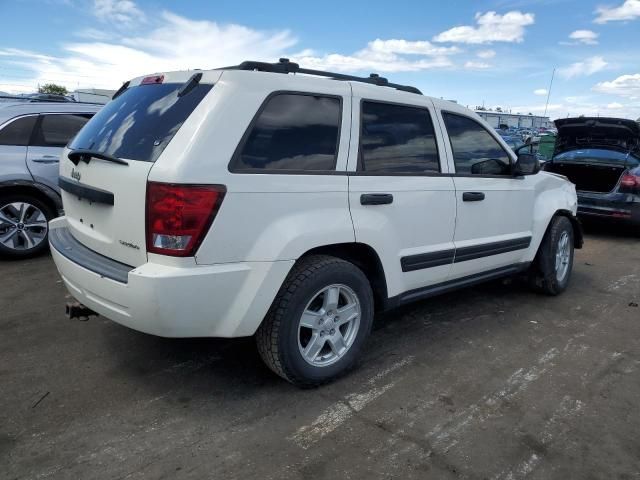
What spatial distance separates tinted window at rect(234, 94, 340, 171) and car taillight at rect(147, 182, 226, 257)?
247 mm

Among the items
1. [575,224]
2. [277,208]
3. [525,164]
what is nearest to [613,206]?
[575,224]

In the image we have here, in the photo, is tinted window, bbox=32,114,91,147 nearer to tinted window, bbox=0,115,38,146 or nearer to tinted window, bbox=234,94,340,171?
A: tinted window, bbox=0,115,38,146

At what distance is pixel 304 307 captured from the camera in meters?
2.78

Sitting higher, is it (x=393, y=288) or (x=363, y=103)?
(x=363, y=103)

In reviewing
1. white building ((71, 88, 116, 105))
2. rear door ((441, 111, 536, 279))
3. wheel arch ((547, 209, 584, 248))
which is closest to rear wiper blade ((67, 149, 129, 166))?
rear door ((441, 111, 536, 279))

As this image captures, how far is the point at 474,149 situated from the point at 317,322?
1983mm

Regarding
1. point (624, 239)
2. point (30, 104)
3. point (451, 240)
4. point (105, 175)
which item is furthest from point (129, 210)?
point (624, 239)

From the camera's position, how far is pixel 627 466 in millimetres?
2393

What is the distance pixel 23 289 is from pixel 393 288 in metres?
3.43

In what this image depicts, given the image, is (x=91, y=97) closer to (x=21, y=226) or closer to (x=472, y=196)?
(x=21, y=226)

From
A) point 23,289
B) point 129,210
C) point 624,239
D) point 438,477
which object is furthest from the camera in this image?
point 624,239

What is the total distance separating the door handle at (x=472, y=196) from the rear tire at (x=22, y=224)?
13.8ft

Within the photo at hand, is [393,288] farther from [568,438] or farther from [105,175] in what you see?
[105,175]

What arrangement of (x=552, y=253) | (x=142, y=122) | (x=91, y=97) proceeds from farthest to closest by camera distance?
(x=91, y=97) < (x=552, y=253) < (x=142, y=122)
